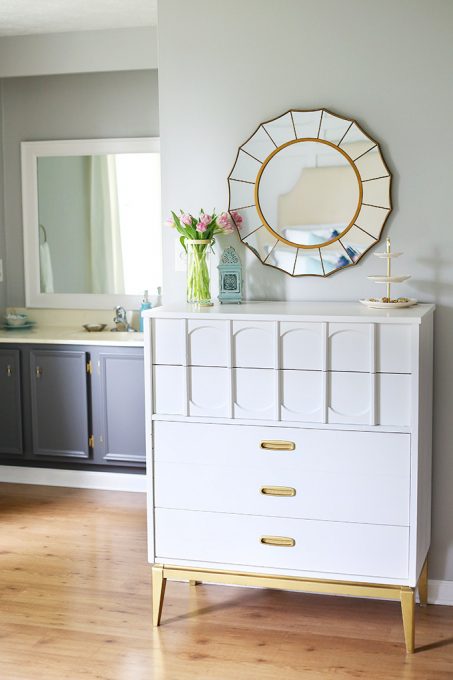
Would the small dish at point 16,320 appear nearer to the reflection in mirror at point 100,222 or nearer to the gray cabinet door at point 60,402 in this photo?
the reflection in mirror at point 100,222

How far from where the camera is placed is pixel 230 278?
3381 mm

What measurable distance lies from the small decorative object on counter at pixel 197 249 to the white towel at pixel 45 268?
203 centimetres

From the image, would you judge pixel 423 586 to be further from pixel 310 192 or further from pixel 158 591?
pixel 310 192

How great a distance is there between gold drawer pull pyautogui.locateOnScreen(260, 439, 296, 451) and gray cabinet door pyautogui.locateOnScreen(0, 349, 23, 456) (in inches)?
85.2

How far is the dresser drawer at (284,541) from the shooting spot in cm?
295

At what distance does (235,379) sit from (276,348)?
0.60 feet

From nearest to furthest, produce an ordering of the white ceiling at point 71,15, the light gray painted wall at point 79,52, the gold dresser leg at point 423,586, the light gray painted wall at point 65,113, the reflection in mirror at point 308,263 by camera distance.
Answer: the gold dresser leg at point 423,586 → the reflection in mirror at point 308,263 → the white ceiling at point 71,15 → the light gray painted wall at point 79,52 → the light gray painted wall at point 65,113

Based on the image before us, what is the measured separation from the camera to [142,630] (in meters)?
3.13

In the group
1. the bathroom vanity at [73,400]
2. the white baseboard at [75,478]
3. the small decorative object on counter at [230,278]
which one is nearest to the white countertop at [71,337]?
the bathroom vanity at [73,400]

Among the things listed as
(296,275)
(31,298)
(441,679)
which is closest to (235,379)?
(296,275)

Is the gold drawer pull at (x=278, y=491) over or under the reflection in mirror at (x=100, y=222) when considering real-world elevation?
under

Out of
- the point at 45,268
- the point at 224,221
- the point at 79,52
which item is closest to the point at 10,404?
the point at 45,268

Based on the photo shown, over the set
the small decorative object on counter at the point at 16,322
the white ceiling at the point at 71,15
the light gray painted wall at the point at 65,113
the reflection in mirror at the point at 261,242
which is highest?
the white ceiling at the point at 71,15

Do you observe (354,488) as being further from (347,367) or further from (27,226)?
(27,226)
